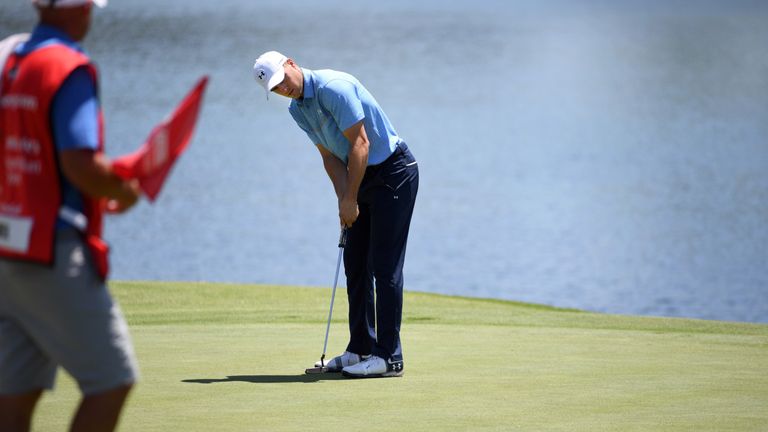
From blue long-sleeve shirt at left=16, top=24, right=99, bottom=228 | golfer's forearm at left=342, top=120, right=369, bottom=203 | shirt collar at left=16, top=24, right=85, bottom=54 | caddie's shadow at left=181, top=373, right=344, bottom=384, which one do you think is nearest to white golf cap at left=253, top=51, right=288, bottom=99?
golfer's forearm at left=342, top=120, right=369, bottom=203

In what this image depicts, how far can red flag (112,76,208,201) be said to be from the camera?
150 inches

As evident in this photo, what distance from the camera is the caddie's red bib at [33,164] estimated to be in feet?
12.3

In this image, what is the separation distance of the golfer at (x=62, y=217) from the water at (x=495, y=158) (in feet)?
65.3

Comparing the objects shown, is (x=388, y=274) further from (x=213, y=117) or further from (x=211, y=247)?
(x=213, y=117)

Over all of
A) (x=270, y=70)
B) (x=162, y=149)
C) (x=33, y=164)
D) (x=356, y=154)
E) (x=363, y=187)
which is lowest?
Result: (x=33, y=164)

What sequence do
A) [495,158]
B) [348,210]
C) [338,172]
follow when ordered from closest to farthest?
[348,210]
[338,172]
[495,158]

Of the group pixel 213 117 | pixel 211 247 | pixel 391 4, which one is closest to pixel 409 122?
pixel 213 117

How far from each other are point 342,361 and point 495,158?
37.6 m

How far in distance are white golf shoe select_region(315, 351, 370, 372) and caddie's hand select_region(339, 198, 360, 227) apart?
0.64m

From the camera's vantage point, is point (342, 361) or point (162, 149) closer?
point (162, 149)

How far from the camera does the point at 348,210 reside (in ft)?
21.8

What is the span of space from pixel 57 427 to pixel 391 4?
11552cm

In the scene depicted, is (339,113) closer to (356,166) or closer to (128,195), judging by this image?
(356,166)

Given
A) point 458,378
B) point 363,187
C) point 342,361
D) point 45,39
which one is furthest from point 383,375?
point 45,39
